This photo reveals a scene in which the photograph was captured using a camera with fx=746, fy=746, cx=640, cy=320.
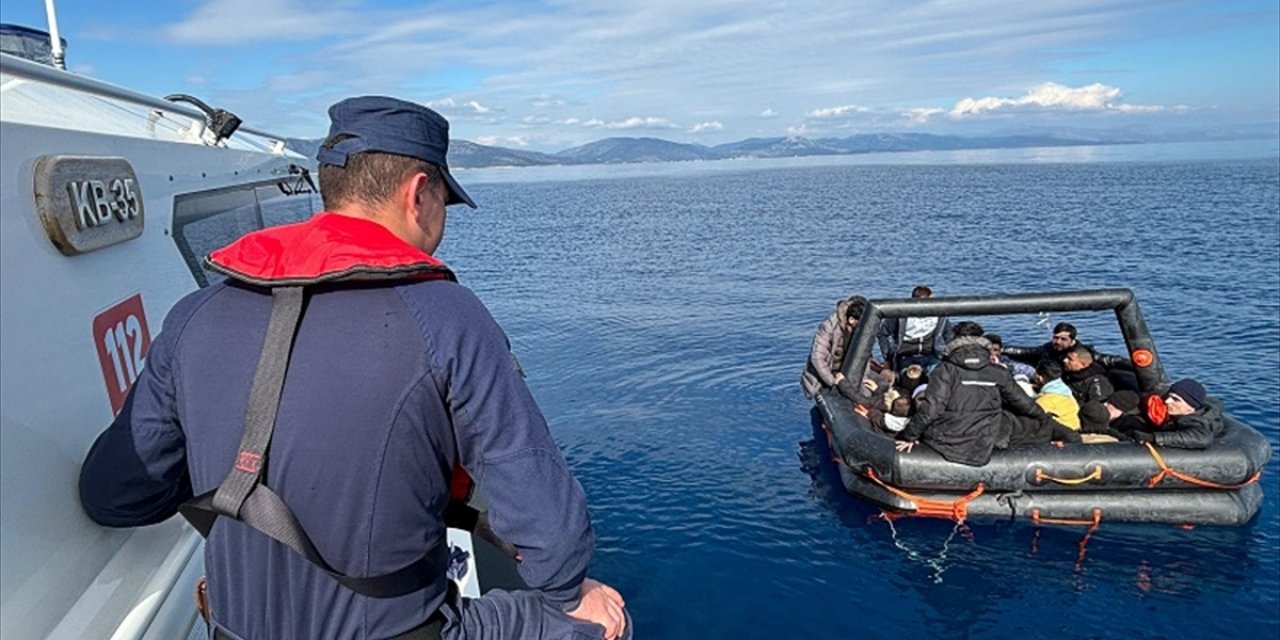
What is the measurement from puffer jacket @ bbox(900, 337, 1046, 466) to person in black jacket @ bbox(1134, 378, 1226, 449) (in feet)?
4.86

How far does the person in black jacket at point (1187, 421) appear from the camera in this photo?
7.68 meters

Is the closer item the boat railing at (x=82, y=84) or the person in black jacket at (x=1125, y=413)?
the boat railing at (x=82, y=84)

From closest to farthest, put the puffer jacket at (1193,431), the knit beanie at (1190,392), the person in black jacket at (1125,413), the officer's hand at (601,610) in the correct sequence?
1. the officer's hand at (601,610)
2. the puffer jacket at (1193,431)
3. the knit beanie at (1190,392)
4. the person in black jacket at (1125,413)

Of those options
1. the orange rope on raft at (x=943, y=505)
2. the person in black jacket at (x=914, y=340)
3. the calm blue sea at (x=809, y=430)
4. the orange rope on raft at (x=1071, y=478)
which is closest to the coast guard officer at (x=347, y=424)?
the calm blue sea at (x=809, y=430)

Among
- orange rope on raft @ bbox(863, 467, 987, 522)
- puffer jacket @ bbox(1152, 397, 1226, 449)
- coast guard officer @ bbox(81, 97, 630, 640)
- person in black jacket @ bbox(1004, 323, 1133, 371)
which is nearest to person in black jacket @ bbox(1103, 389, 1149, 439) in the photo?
puffer jacket @ bbox(1152, 397, 1226, 449)

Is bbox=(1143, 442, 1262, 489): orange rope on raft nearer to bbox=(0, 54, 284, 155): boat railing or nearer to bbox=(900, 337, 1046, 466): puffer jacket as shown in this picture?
bbox=(900, 337, 1046, 466): puffer jacket

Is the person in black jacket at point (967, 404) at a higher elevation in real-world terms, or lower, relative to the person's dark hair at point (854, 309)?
lower

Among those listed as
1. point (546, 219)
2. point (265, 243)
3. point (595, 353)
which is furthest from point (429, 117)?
point (546, 219)

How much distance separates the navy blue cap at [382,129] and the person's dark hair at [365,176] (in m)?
0.02

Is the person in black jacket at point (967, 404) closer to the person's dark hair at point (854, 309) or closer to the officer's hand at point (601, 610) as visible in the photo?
the person's dark hair at point (854, 309)

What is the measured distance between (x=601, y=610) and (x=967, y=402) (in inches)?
258

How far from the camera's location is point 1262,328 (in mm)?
15820

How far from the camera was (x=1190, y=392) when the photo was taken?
26.9 feet

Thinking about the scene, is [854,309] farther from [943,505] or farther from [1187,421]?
[1187,421]
